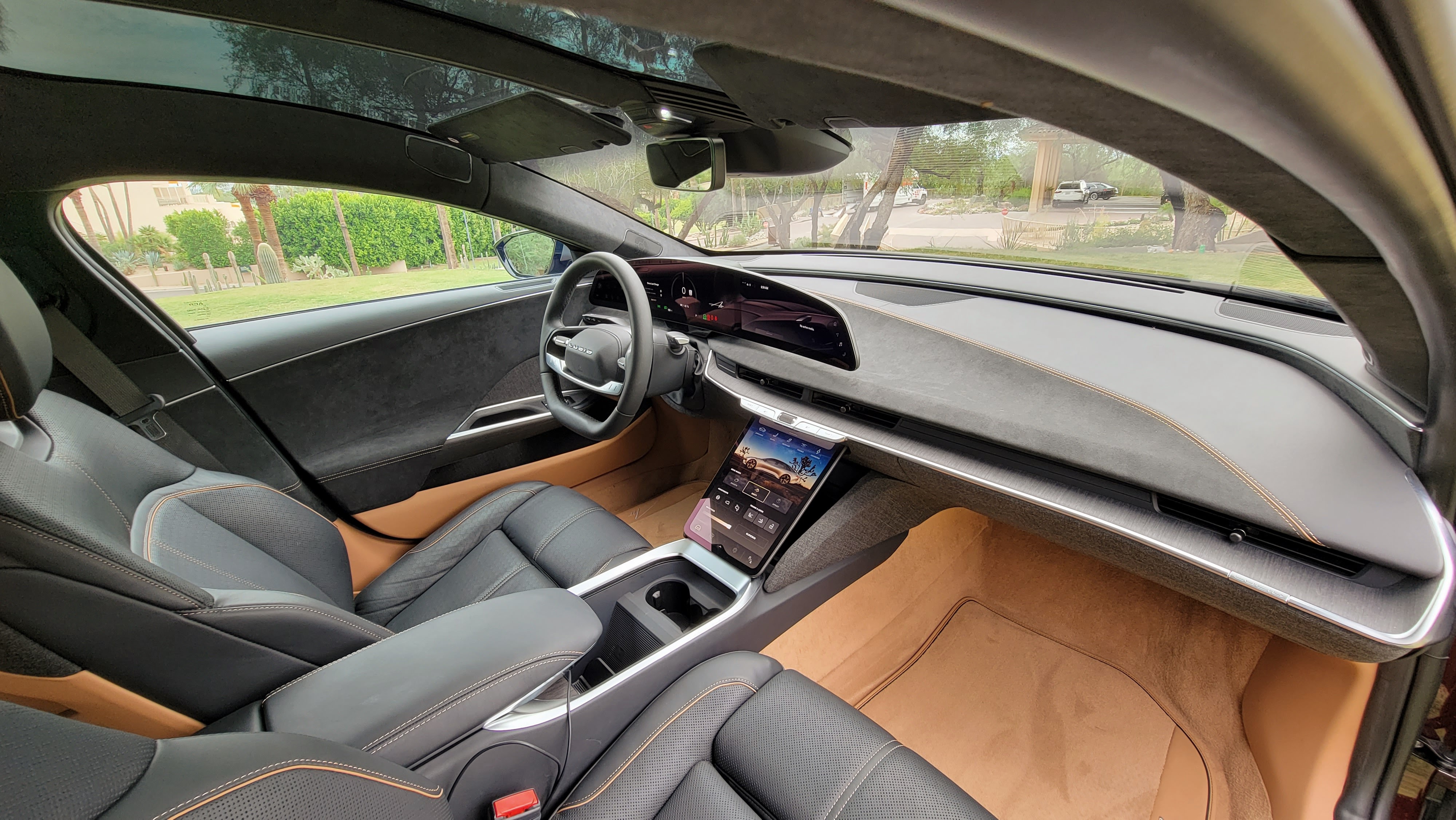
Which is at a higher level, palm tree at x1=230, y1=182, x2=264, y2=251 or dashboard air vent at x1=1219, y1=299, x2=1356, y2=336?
palm tree at x1=230, y1=182, x2=264, y2=251

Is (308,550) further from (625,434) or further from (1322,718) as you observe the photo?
(1322,718)

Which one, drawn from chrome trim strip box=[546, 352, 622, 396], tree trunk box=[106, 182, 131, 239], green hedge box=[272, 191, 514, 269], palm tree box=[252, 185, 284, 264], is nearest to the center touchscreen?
chrome trim strip box=[546, 352, 622, 396]

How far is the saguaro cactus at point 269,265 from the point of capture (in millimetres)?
1714

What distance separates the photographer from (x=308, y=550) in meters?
1.31

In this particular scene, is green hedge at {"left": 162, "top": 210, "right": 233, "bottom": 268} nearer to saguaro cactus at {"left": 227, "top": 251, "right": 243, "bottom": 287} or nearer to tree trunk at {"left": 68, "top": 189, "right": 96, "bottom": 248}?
saguaro cactus at {"left": 227, "top": 251, "right": 243, "bottom": 287}

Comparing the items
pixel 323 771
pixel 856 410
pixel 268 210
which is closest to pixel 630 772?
pixel 323 771

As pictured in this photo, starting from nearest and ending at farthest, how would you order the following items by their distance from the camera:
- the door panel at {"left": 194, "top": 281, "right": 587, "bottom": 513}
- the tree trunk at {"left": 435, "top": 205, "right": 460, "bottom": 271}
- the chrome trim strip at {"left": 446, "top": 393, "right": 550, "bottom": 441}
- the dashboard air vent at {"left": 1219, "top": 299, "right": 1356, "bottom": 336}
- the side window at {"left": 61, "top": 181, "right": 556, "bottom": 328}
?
1. the dashboard air vent at {"left": 1219, "top": 299, "right": 1356, "bottom": 336}
2. the side window at {"left": 61, "top": 181, "right": 556, "bottom": 328}
3. the door panel at {"left": 194, "top": 281, "right": 587, "bottom": 513}
4. the tree trunk at {"left": 435, "top": 205, "right": 460, "bottom": 271}
5. the chrome trim strip at {"left": 446, "top": 393, "right": 550, "bottom": 441}

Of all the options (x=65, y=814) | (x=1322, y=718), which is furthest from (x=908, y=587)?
(x=65, y=814)

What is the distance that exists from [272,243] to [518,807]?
1.71 meters

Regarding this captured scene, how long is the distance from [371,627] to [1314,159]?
133 centimetres

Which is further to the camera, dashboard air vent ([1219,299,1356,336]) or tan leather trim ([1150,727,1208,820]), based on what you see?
tan leather trim ([1150,727,1208,820])

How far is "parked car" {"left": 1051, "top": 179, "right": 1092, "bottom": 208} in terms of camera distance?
1233 millimetres

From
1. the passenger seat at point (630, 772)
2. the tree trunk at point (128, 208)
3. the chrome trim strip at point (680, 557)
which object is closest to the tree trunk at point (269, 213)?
the tree trunk at point (128, 208)

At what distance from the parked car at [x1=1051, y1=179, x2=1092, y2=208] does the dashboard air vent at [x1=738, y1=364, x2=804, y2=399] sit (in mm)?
719
